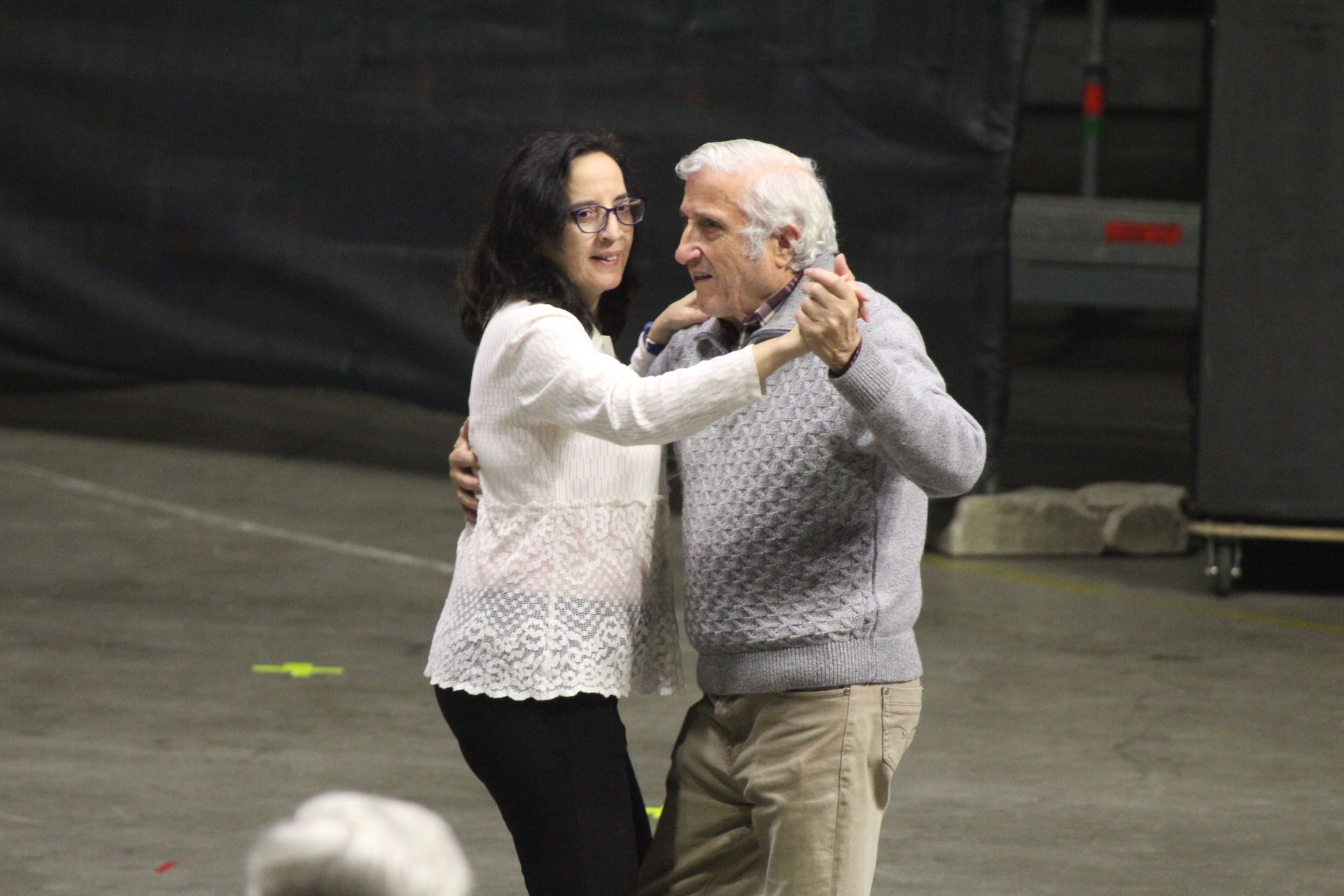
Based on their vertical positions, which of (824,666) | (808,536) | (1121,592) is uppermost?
(808,536)

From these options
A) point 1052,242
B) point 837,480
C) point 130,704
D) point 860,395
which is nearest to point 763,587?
point 837,480

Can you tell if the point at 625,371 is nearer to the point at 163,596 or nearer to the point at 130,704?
the point at 130,704

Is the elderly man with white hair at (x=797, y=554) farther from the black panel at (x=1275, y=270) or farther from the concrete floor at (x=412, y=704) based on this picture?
the black panel at (x=1275, y=270)

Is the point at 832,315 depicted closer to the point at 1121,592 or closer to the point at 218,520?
the point at 1121,592

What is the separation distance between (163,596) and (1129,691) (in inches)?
137

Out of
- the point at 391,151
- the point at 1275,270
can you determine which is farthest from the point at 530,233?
the point at 391,151

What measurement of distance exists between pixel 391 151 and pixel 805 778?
6.43 metres

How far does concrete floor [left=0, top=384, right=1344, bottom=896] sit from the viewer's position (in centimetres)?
480

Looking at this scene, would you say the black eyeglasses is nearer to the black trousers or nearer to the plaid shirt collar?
the plaid shirt collar

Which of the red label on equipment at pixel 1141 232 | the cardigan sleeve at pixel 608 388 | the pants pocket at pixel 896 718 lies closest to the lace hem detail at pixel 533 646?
the cardigan sleeve at pixel 608 388

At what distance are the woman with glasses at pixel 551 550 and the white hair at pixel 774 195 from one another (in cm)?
17

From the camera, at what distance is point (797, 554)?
3.06 metres

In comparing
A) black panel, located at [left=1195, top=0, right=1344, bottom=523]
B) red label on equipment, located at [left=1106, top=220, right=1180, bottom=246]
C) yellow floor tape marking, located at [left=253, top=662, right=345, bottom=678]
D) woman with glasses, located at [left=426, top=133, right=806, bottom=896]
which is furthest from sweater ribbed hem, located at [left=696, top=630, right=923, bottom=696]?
red label on equipment, located at [left=1106, top=220, right=1180, bottom=246]

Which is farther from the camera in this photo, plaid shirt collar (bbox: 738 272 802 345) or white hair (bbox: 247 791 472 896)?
plaid shirt collar (bbox: 738 272 802 345)
